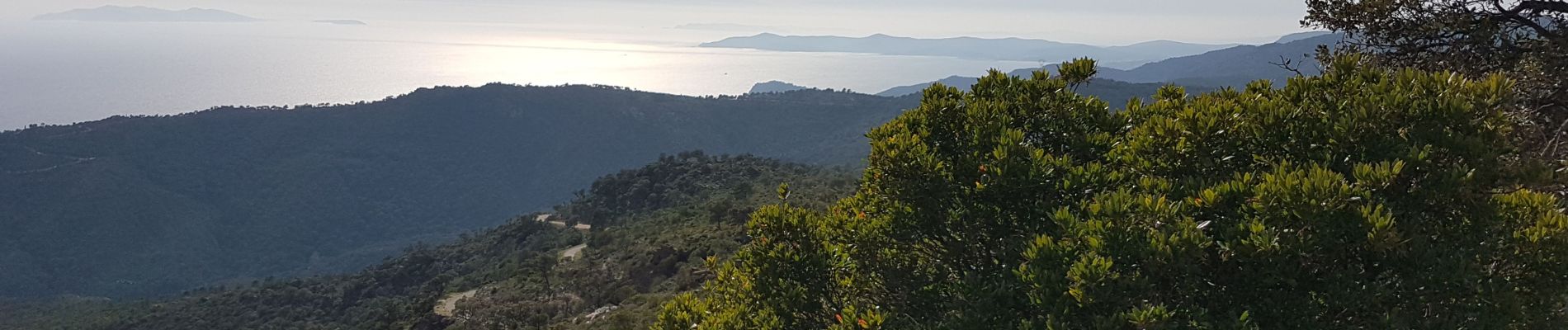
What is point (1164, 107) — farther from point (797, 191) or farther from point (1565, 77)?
point (797, 191)

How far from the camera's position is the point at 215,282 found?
58438mm

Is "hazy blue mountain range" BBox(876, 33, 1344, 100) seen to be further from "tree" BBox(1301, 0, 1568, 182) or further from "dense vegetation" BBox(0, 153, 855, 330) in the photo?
"tree" BBox(1301, 0, 1568, 182)

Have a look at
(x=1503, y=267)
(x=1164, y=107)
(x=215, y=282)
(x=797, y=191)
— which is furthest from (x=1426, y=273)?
(x=215, y=282)

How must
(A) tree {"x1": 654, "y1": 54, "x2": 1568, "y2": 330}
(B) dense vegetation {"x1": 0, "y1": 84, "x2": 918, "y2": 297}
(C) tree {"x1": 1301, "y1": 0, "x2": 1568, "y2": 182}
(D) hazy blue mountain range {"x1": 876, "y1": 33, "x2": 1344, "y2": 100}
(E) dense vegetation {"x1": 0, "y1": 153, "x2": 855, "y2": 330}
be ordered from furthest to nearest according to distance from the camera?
1. (D) hazy blue mountain range {"x1": 876, "y1": 33, "x2": 1344, "y2": 100}
2. (B) dense vegetation {"x1": 0, "y1": 84, "x2": 918, "y2": 297}
3. (E) dense vegetation {"x1": 0, "y1": 153, "x2": 855, "y2": 330}
4. (C) tree {"x1": 1301, "y1": 0, "x2": 1568, "y2": 182}
5. (A) tree {"x1": 654, "y1": 54, "x2": 1568, "y2": 330}

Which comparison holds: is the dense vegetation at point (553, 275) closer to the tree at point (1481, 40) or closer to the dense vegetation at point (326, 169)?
the tree at point (1481, 40)

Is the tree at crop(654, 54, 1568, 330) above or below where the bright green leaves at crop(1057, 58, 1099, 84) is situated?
below

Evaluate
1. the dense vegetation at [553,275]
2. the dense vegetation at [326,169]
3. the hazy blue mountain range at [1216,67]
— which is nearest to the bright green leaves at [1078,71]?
the dense vegetation at [553,275]

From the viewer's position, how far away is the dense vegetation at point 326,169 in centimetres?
6047

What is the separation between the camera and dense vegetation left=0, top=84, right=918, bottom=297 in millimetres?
60469

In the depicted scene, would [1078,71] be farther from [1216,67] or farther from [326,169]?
[1216,67]

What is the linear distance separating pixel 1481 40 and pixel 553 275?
76.6 ft

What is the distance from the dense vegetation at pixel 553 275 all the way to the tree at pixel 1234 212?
32.7ft

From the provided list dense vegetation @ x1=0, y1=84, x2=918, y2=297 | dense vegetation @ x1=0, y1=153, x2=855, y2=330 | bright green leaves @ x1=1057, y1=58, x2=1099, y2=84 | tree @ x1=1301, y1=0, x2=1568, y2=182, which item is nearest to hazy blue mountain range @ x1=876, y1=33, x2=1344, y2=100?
dense vegetation @ x1=0, y1=84, x2=918, y2=297

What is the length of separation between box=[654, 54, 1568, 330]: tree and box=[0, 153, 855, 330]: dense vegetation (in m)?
9.96
